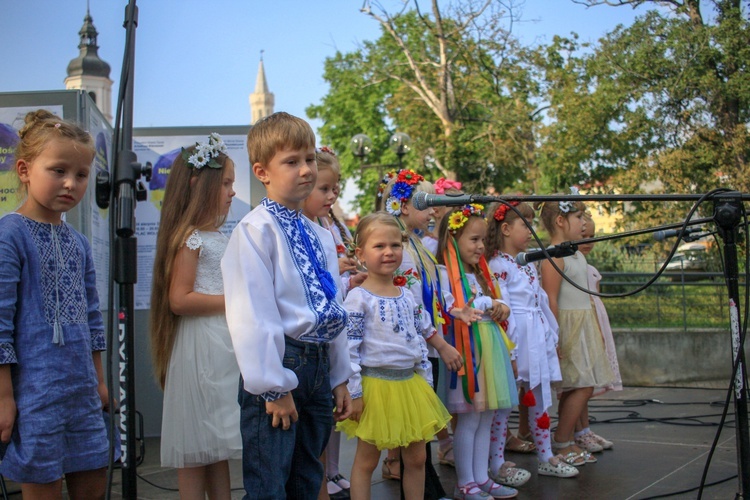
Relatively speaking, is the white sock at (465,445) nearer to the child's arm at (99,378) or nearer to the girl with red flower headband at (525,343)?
the girl with red flower headband at (525,343)

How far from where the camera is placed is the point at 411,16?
27266 millimetres

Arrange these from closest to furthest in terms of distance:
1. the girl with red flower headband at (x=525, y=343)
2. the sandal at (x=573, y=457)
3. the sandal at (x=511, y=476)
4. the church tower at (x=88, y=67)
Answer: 1. the sandal at (x=511, y=476)
2. the girl with red flower headband at (x=525, y=343)
3. the sandal at (x=573, y=457)
4. the church tower at (x=88, y=67)

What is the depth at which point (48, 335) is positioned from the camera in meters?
2.80

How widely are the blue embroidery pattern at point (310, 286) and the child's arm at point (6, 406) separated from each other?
995mm

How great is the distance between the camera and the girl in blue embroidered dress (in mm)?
2678

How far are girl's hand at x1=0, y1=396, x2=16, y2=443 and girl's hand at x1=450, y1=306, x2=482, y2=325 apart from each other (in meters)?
2.35

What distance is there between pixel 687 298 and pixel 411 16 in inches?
787

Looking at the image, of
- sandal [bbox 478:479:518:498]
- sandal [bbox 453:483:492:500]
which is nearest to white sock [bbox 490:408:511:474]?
sandal [bbox 478:479:518:498]

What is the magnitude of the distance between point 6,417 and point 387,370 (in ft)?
5.55

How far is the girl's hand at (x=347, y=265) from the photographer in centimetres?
396

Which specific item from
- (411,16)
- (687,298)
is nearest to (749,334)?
(687,298)

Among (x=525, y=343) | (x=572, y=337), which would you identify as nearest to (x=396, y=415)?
(x=525, y=343)

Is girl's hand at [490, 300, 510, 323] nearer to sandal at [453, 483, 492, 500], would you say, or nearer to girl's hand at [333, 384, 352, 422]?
sandal at [453, 483, 492, 500]

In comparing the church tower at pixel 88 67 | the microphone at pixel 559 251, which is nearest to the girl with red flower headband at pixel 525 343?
the microphone at pixel 559 251
